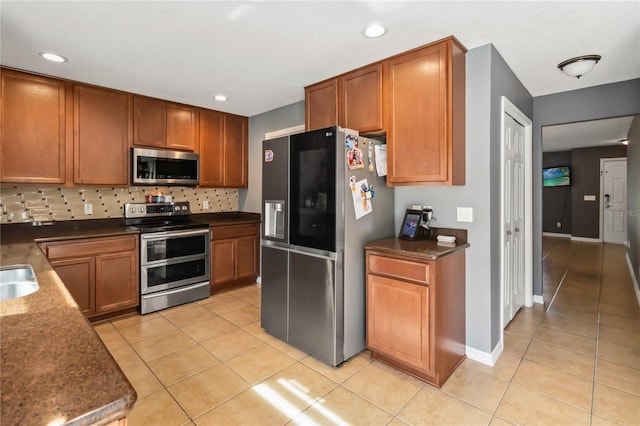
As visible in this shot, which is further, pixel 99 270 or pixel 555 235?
pixel 555 235

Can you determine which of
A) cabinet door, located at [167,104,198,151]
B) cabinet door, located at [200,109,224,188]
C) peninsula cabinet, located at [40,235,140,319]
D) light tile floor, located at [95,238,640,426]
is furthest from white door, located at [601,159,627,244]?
peninsula cabinet, located at [40,235,140,319]

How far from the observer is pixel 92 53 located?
101 inches

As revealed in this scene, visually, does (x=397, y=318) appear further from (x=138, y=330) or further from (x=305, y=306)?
(x=138, y=330)

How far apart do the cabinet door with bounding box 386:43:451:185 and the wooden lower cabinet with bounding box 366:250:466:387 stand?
0.68 m

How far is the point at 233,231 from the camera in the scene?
13.7 ft

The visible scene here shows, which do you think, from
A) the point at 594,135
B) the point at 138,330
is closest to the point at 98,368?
the point at 138,330

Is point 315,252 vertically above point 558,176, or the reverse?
point 558,176

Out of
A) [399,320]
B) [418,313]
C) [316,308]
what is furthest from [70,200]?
[418,313]

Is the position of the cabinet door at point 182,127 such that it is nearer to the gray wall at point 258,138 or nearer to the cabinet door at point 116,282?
the gray wall at point 258,138

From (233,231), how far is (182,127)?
4.75 feet

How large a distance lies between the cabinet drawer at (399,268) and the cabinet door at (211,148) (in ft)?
9.03

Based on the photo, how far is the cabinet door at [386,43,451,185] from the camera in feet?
7.63

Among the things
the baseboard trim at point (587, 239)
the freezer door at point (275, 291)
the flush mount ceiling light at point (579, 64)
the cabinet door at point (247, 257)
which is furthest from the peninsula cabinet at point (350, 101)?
the baseboard trim at point (587, 239)

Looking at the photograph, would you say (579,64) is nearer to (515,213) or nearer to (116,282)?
(515,213)
